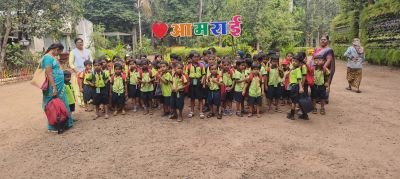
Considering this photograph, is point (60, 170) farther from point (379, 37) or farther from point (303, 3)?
point (303, 3)

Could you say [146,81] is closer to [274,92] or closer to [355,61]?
[274,92]

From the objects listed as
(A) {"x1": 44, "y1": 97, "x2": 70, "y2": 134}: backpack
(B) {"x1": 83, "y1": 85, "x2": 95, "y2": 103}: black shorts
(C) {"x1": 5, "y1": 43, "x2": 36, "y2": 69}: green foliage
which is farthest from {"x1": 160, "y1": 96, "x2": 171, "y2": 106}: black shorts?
(C) {"x1": 5, "y1": 43, "x2": 36, "y2": 69}: green foliage

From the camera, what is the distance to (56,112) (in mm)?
5762

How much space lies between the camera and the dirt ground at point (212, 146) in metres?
4.14

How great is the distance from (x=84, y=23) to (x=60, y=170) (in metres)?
27.9

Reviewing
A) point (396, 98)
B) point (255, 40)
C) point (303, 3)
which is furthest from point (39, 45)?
point (303, 3)

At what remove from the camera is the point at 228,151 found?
4727 mm

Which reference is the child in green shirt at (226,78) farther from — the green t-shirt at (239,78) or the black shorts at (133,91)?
the black shorts at (133,91)

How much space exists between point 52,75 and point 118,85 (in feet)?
4.29

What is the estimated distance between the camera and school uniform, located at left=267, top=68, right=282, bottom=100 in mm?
6684

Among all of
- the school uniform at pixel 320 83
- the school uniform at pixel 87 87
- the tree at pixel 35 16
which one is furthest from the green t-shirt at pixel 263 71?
the tree at pixel 35 16

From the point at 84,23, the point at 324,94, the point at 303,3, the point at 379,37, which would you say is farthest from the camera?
the point at 303,3

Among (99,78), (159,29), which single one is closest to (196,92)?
(99,78)

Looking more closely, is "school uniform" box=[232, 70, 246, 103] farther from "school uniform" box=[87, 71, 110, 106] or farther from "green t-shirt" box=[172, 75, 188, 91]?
"school uniform" box=[87, 71, 110, 106]
